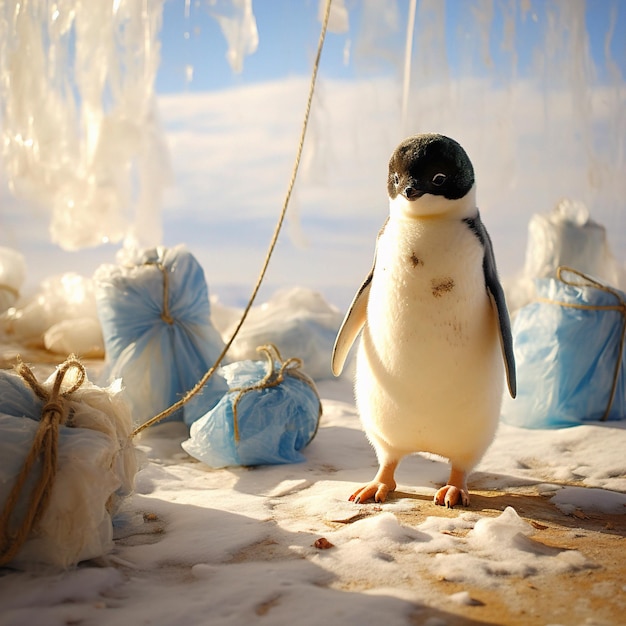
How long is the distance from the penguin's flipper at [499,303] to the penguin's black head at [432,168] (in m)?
0.09

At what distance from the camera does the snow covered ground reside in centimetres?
97

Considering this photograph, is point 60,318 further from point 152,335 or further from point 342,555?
point 342,555

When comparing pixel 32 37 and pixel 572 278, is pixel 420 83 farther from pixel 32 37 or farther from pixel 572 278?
pixel 32 37

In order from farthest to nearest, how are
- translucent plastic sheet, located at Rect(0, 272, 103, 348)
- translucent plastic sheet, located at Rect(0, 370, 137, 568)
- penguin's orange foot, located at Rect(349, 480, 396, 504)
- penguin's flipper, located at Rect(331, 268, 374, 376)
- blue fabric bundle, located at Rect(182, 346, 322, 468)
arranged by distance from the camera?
1. translucent plastic sheet, located at Rect(0, 272, 103, 348)
2. blue fabric bundle, located at Rect(182, 346, 322, 468)
3. penguin's flipper, located at Rect(331, 268, 374, 376)
4. penguin's orange foot, located at Rect(349, 480, 396, 504)
5. translucent plastic sheet, located at Rect(0, 370, 137, 568)

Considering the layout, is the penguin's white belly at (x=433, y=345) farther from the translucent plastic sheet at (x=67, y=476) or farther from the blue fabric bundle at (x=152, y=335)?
the blue fabric bundle at (x=152, y=335)

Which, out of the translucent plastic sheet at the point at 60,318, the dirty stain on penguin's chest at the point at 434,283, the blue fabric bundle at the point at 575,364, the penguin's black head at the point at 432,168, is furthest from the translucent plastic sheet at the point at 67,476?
the translucent plastic sheet at the point at 60,318

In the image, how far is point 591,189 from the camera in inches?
151

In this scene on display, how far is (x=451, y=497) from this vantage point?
1485mm

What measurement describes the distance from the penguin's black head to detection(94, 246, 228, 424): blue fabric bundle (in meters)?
1.01

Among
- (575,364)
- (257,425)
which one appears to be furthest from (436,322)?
(575,364)

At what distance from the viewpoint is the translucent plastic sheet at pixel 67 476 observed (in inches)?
42.8

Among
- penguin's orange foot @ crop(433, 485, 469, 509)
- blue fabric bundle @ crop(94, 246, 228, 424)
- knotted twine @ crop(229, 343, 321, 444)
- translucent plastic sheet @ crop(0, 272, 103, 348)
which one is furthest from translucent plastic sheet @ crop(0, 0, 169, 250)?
penguin's orange foot @ crop(433, 485, 469, 509)

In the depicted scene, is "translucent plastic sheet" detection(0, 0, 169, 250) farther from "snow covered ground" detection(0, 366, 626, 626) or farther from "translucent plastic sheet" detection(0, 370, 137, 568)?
"translucent plastic sheet" detection(0, 370, 137, 568)

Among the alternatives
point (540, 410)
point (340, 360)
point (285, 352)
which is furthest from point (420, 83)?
point (340, 360)
